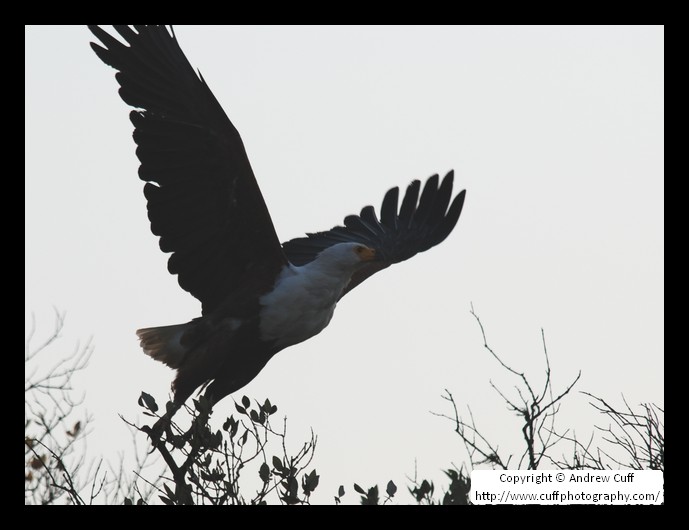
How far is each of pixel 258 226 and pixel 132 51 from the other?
1.20m

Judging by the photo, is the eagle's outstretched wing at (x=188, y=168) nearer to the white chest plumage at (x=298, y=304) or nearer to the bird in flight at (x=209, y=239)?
the bird in flight at (x=209, y=239)

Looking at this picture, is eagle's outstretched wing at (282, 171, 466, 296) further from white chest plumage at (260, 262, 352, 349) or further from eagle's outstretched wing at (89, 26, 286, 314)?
eagle's outstretched wing at (89, 26, 286, 314)

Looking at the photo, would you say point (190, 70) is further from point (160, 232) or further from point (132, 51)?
point (160, 232)

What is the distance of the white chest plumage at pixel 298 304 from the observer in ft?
20.3

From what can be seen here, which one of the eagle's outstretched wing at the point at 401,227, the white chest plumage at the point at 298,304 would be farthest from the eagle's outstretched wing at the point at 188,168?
the eagle's outstretched wing at the point at 401,227

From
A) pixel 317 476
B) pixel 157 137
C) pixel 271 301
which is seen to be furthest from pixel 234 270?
pixel 317 476

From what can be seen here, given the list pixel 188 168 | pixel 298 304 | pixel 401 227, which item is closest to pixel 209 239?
pixel 188 168

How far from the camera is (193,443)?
4941mm

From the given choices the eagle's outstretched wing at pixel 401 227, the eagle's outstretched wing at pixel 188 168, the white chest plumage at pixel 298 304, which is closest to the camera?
the eagle's outstretched wing at pixel 188 168

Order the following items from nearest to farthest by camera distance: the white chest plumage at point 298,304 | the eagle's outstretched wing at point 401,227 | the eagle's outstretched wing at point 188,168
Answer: the eagle's outstretched wing at point 188,168
the white chest plumage at point 298,304
the eagle's outstretched wing at point 401,227

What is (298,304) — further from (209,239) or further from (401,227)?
(401,227)

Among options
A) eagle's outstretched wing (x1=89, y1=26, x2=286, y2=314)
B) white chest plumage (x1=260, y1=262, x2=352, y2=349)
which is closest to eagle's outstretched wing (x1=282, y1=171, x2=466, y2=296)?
white chest plumage (x1=260, y1=262, x2=352, y2=349)

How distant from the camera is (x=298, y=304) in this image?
20.3 ft

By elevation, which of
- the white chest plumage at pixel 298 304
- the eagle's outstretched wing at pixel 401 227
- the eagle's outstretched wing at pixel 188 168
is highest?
the eagle's outstretched wing at pixel 401 227
